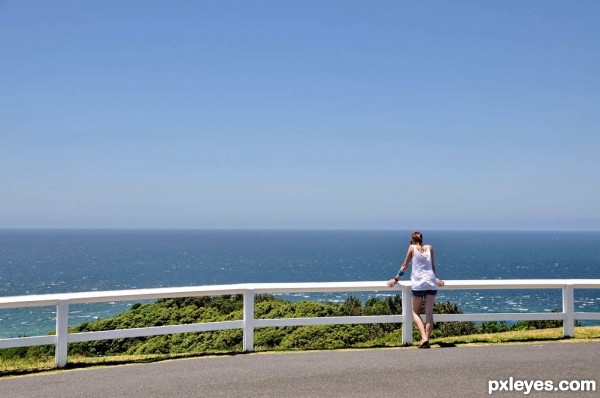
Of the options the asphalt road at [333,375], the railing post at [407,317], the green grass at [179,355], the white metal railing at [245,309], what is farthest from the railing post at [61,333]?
the railing post at [407,317]

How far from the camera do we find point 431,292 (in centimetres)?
1026

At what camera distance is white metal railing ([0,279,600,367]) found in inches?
352

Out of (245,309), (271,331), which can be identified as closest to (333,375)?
(245,309)

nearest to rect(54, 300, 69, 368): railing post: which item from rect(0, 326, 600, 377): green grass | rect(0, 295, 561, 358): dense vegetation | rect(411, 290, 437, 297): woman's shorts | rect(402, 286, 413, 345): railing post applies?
rect(0, 326, 600, 377): green grass

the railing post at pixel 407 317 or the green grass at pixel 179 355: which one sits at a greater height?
the railing post at pixel 407 317

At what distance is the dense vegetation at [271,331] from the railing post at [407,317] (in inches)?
54.8

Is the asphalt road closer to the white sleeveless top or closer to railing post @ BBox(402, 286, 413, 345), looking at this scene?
railing post @ BBox(402, 286, 413, 345)

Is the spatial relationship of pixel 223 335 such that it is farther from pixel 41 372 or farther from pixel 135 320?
pixel 41 372

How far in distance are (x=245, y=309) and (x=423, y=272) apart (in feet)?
9.55

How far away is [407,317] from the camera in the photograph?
34.2 ft

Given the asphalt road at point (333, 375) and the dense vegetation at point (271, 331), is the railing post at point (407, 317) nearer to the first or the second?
the asphalt road at point (333, 375)

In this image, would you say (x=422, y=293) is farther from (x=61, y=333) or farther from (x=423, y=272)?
(x=61, y=333)

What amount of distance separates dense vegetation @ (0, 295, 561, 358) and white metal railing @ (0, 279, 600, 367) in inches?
73.8

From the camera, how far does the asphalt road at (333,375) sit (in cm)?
727
